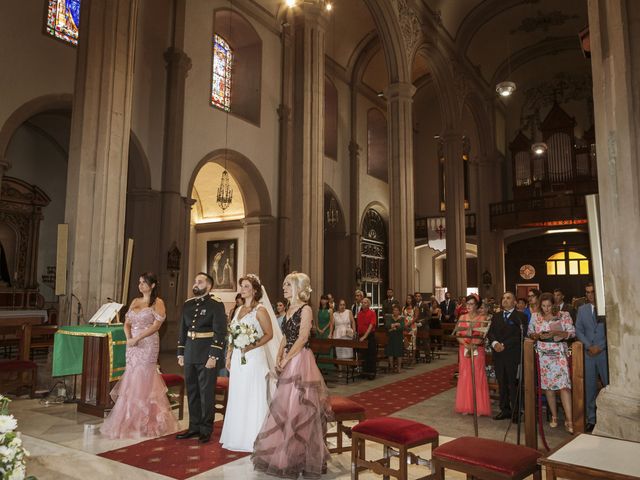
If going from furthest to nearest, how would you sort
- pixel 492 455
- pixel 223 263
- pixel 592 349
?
pixel 223 263 < pixel 592 349 < pixel 492 455

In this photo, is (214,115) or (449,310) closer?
(214,115)

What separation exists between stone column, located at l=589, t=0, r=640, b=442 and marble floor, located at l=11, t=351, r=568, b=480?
140cm

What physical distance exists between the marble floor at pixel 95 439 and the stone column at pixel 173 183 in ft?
19.5

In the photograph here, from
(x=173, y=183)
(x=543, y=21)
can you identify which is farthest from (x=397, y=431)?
(x=543, y=21)

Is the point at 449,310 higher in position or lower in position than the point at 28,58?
lower

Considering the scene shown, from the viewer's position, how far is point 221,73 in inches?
617

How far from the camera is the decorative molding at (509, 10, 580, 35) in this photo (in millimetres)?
21328

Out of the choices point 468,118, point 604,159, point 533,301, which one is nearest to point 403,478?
point 604,159

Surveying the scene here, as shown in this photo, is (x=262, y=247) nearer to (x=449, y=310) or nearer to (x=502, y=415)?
(x=449, y=310)

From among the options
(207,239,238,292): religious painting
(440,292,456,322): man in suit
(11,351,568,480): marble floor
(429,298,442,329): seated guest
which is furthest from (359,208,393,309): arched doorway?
(11,351,568,480): marble floor

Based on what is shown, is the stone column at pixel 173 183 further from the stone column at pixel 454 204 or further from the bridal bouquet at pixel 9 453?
the bridal bouquet at pixel 9 453

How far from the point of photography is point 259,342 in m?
4.74

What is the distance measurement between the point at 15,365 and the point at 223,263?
1078 cm

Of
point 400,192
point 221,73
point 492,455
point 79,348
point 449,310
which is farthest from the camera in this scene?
point 449,310
